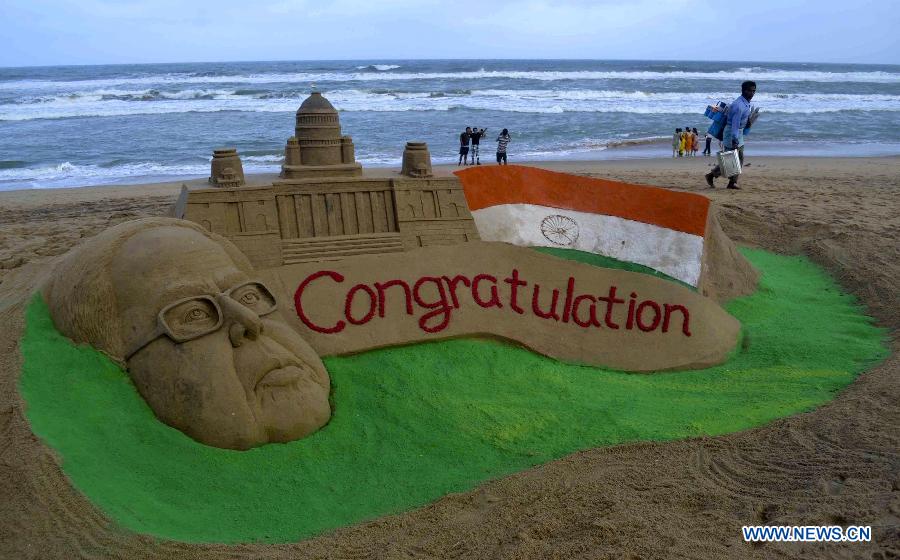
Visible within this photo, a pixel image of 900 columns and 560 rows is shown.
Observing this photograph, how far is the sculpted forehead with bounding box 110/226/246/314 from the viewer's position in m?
4.87

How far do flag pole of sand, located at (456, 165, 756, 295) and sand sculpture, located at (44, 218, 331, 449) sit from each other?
10.3 feet

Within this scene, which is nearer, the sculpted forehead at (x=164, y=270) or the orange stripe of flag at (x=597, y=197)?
the sculpted forehead at (x=164, y=270)

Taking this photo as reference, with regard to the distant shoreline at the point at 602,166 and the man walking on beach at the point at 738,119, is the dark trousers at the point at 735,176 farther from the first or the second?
the distant shoreline at the point at 602,166

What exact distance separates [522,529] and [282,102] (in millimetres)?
34151

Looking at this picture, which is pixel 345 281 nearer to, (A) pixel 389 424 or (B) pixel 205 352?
(A) pixel 389 424

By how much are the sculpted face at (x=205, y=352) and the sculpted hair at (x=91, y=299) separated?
0.20ft

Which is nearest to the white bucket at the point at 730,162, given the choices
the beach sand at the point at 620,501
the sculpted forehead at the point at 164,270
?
the beach sand at the point at 620,501

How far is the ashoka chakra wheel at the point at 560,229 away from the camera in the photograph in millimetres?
7633

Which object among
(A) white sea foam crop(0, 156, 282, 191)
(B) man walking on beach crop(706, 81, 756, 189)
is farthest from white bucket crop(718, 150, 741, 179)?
(A) white sea foam crop(0, 156, 282, 191)

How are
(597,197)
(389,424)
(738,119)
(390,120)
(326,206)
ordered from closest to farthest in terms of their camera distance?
(389,424) → (326,206) → (597,197) → (738,119) → (390,120)

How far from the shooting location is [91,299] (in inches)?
191

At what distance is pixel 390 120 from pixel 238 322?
2496 centimetres

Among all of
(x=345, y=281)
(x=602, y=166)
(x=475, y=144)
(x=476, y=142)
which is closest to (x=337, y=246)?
(x=345, y=281)

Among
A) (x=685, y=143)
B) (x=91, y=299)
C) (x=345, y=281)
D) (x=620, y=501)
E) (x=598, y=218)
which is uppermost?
(x=91, y=299)
